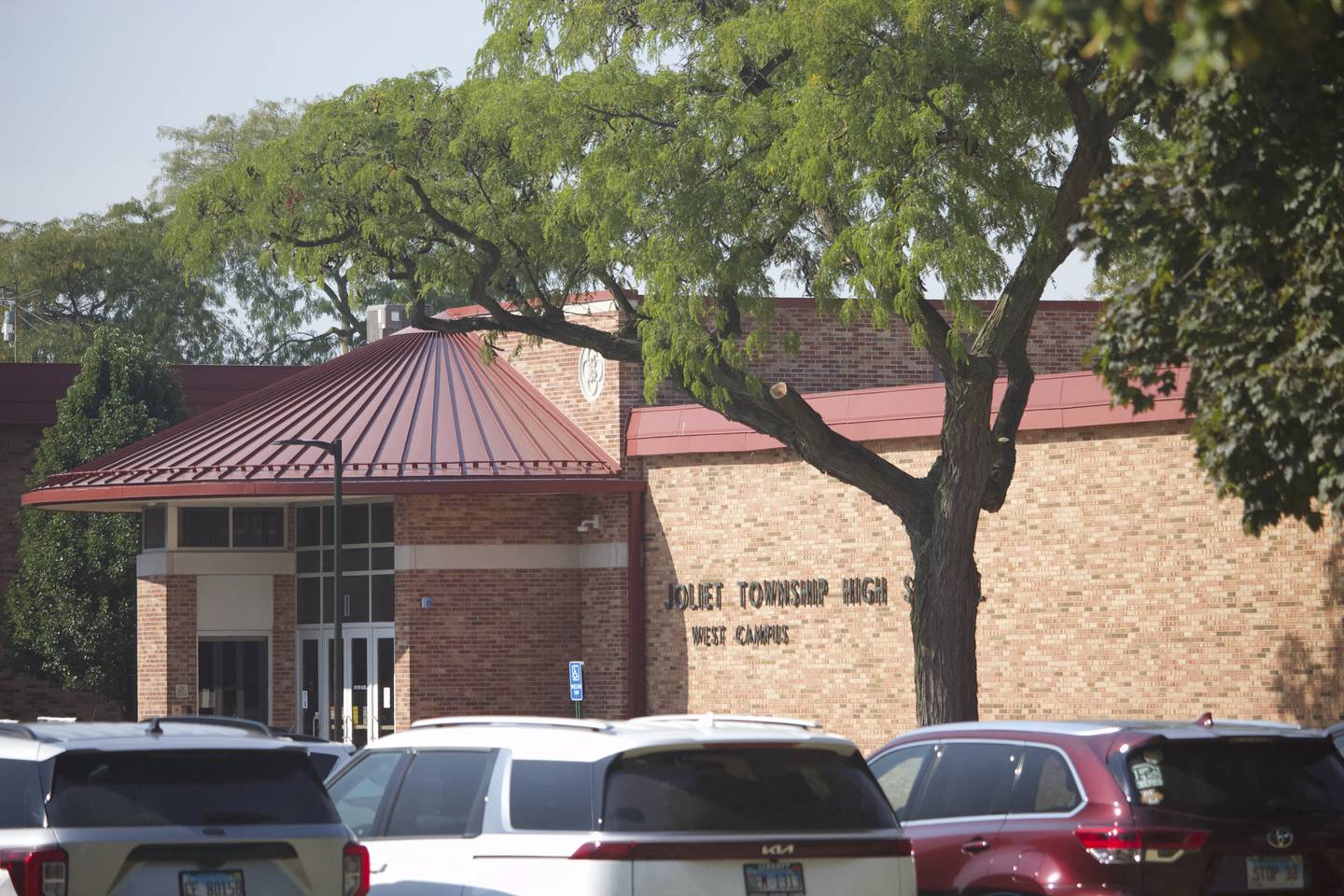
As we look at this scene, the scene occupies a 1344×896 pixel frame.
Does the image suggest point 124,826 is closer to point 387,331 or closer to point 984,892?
point 984,892

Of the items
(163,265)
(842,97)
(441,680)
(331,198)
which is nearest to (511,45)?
(331,198)

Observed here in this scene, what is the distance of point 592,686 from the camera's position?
98.6 feet

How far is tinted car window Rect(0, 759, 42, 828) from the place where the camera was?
25.6 ft

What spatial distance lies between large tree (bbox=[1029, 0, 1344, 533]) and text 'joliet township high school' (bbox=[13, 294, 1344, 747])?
10430 mm

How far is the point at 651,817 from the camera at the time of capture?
795 cm

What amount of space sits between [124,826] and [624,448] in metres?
22.1

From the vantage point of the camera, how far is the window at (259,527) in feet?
107

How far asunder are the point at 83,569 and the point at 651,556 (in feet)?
43.3

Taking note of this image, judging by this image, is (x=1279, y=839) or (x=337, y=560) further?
(x=337, y=560)

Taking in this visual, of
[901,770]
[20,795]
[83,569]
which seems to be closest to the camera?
[20,795]

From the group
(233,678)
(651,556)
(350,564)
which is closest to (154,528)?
(233,678)

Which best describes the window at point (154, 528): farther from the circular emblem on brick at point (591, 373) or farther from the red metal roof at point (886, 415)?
the red metal roof at point (886, 415)

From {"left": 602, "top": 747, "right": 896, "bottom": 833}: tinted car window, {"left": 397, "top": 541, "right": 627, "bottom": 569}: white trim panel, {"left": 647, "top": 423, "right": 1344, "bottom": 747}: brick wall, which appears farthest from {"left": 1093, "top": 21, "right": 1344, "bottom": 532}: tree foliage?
{"left": 397, "top": 541, "right": 627, "bottom": 569}: white trim panel

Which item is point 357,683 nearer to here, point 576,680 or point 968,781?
point 576,680
